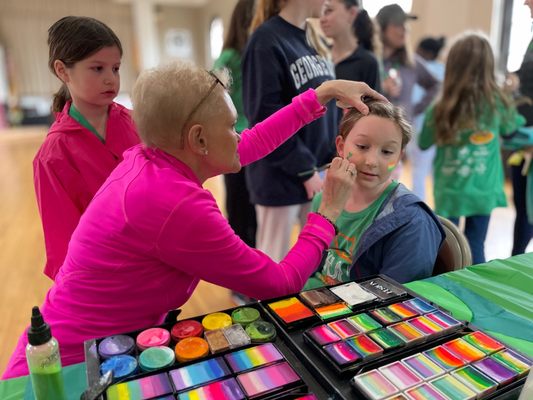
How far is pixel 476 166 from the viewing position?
196cm

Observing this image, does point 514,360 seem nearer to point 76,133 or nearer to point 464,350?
point 464,350

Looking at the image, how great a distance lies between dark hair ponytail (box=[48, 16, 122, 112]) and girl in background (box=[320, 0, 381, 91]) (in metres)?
0.90

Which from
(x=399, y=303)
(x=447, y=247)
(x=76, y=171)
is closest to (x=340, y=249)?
(x=447, y=247)

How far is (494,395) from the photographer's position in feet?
1.72

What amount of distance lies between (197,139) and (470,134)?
1.60m

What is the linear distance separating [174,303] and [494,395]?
538mm

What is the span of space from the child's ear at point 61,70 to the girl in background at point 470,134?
157 cm

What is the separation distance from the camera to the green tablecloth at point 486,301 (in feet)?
2.10

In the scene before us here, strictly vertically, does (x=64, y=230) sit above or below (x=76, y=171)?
below

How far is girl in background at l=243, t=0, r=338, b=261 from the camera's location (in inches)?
54.2

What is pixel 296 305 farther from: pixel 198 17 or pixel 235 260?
pixel 198 17

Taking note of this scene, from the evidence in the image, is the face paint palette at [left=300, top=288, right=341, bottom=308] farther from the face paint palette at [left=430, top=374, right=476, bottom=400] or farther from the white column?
the white column

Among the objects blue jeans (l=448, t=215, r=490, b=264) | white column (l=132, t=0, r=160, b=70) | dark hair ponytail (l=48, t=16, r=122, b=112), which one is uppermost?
white column (l=132, t=0, r=160, b=70)

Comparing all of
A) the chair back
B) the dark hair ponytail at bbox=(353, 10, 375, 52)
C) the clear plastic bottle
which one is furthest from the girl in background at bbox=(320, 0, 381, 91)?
the clear plastic bottle
